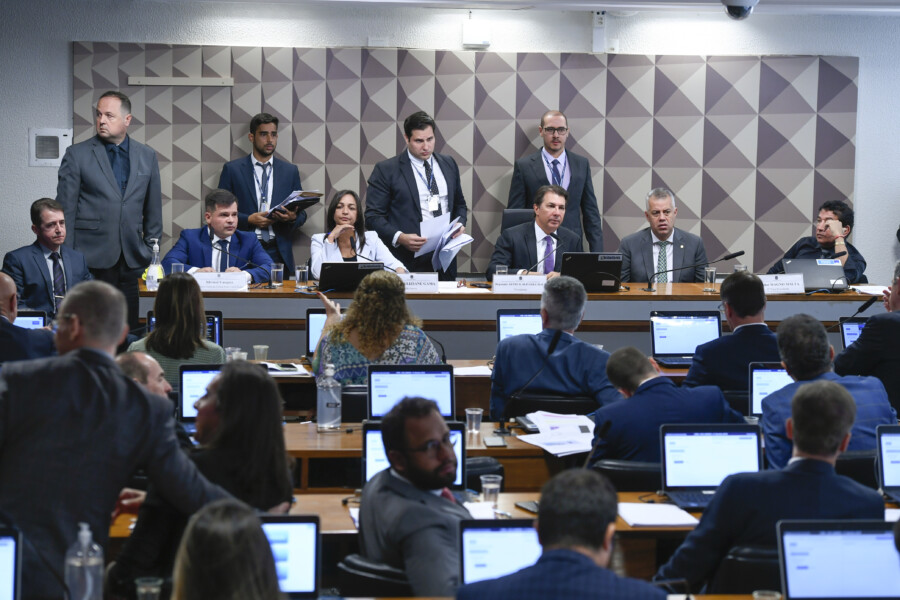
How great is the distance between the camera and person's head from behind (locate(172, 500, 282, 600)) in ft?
5.54

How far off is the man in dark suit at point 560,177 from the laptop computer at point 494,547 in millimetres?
5924

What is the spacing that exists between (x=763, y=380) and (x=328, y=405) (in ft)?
5.95

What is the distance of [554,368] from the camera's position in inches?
174

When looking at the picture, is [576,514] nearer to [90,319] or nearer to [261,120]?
[90,319]

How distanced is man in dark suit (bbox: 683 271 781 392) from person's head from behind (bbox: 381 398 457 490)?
2.34m

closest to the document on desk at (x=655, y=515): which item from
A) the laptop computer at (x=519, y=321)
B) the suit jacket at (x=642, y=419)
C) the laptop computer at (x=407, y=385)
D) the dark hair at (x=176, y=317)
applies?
the suit jacket at (x=642, y=419)

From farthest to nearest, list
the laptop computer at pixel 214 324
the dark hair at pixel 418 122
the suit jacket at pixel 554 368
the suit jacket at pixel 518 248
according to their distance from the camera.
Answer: the dark hair at pixel 418 122 < the suit jacket at pixel 518 248 < the laptop computer at pixel 214 324 < the suit jacket at pixel 554 368

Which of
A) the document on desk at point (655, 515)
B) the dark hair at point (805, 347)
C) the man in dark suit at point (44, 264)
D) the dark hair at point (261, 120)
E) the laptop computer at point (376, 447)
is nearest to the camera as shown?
the document on desk at point (655, 515)

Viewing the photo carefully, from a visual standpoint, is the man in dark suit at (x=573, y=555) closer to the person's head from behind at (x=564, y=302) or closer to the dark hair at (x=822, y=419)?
the dark hair at (x=822, y=419)

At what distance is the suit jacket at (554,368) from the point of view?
438cm

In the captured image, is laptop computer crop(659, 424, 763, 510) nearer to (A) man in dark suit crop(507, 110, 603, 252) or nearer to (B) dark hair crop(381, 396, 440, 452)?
(B) dark hair crop(381, 396, 440, 452)

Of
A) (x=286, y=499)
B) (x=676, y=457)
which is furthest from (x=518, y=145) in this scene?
(x=286, y=499)

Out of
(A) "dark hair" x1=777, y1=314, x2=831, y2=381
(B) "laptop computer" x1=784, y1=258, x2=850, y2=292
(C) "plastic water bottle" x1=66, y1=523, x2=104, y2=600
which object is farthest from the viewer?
(B) "laptop computer" x1=784, y1=258, x2=850, y2=292

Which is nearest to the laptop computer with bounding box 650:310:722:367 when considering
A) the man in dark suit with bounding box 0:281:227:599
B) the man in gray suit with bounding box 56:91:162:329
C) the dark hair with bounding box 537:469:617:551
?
the man in gray suit with bounding box 56:91:162:329
